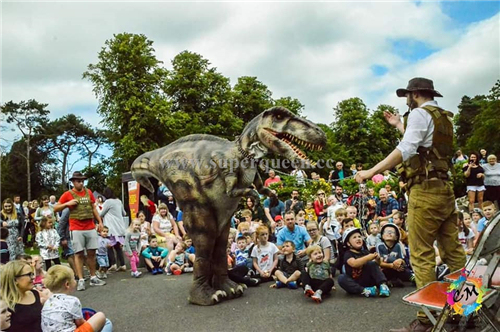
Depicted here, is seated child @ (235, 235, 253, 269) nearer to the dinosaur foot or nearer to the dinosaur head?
the dinosaur foot

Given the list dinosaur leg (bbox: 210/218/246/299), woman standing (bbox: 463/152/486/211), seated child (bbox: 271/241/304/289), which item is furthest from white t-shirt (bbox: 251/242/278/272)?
Answer: woman standing (bbox: 463/152/486/211)

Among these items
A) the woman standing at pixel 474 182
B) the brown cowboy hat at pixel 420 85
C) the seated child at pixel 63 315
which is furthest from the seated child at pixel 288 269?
the woman standing at pixel 474 182

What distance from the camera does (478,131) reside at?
120ft

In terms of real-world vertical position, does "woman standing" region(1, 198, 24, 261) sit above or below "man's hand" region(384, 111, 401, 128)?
below

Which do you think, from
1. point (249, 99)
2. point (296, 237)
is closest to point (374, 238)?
point (296, 237)

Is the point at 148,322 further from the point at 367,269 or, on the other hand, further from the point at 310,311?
the point at 367,269

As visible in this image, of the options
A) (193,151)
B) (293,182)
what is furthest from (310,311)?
(293,182)

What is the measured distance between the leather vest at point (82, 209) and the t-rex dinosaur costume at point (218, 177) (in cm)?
226

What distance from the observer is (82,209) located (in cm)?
761

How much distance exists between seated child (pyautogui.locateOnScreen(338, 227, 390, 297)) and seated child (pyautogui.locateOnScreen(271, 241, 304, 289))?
2.58 ft

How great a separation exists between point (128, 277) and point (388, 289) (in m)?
4.72

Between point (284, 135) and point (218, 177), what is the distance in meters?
0.99

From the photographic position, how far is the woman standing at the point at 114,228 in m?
9.27

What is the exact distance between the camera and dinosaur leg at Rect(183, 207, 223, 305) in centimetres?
577
